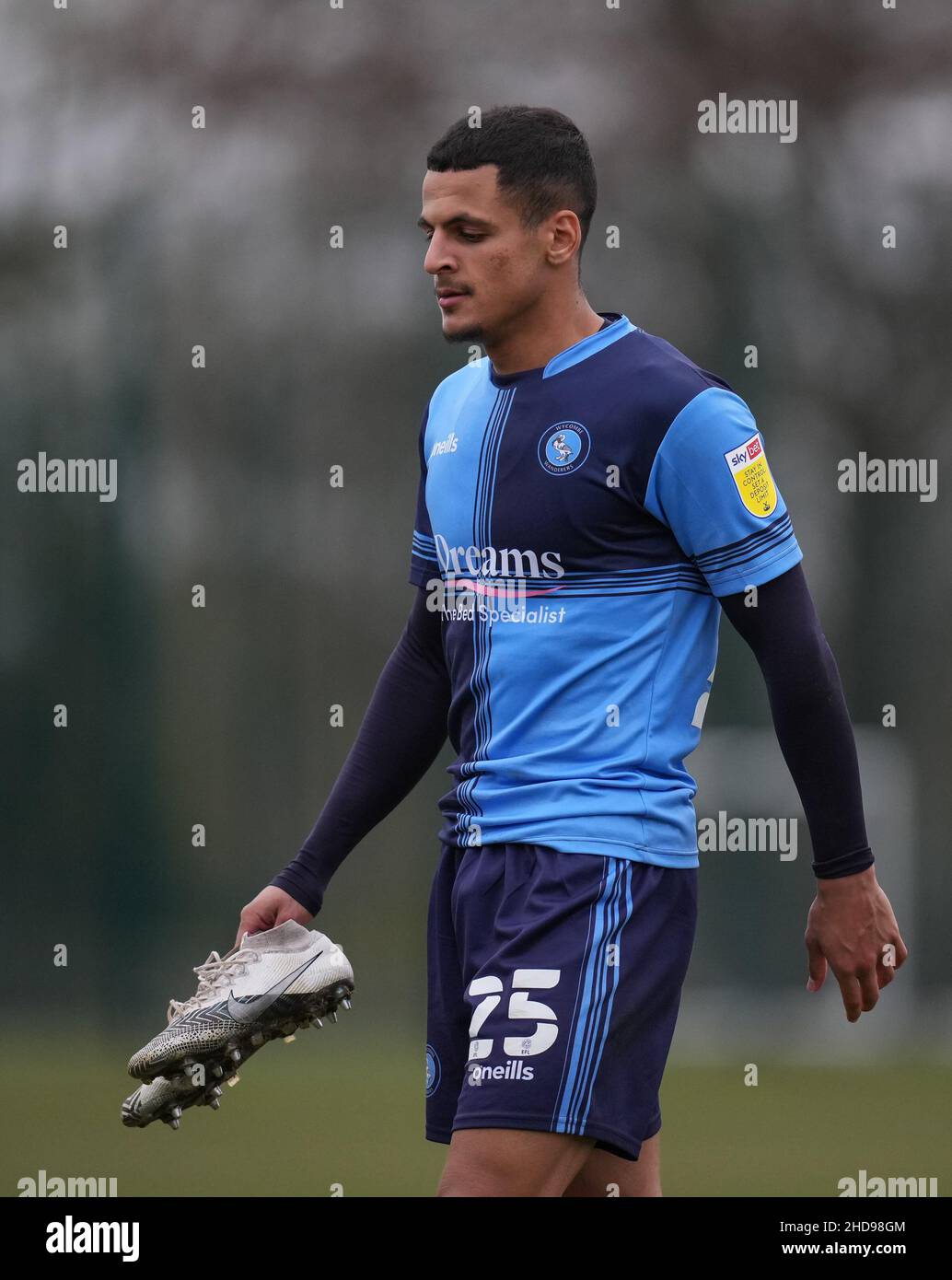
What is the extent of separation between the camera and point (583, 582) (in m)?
2.63

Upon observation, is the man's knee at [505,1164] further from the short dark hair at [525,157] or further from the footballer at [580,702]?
the short dark hair at [525,157]

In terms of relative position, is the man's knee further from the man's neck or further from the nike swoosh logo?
the man's neck

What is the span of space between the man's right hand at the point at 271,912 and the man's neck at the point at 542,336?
0.89m

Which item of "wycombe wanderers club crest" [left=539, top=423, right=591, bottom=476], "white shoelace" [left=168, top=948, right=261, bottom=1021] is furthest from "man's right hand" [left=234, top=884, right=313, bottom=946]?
"wycombe wanderers club crest" [left=539, top=423, right=591, bottom=476]

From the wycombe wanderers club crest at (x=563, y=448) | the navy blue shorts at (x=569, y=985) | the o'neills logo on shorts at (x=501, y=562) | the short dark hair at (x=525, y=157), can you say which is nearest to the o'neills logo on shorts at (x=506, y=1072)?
the navy blue shorts at (x=569, y=985)

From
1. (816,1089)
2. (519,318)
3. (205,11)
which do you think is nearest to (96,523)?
(205,11)

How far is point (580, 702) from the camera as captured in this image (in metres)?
2.61

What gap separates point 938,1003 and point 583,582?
4842 mm

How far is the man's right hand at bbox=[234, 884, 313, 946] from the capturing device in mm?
2924

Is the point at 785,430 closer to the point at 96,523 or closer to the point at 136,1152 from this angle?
the point at 96,523

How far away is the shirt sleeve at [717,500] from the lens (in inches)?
101

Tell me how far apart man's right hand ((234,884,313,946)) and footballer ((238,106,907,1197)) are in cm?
26

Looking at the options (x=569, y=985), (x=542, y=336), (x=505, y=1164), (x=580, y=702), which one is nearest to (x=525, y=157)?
(x=542, y=336)

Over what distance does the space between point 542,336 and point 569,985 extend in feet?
3.14
